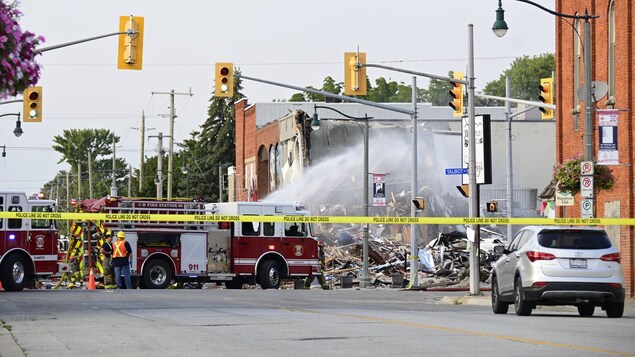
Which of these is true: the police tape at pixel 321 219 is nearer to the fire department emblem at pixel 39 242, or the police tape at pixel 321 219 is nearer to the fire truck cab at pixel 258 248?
the fire department emblem at pixel 39 242

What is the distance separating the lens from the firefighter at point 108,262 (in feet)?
123

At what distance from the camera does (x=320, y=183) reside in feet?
237

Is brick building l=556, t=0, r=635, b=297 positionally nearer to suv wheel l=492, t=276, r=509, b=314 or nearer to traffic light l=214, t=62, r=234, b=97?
suv wheel l=492, t=276, r=509, b=314

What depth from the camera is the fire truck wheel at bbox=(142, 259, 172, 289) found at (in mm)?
38438

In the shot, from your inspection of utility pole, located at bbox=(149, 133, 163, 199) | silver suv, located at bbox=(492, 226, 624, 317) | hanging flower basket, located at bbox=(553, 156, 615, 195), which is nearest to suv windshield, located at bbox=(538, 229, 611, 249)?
silver suv, located at bbox=(492, 226, 624, 317)

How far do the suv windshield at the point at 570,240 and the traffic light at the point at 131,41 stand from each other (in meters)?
13.1

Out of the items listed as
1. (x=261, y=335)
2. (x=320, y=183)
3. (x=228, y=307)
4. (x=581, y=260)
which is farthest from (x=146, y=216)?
(x=320, y=183)

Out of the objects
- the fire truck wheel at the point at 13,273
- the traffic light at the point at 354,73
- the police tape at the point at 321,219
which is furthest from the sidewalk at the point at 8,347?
the traffic light at the point at 354,73

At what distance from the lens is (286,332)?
16.5 metres

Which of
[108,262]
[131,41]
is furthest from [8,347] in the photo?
[108,262]

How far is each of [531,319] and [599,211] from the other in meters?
14.0

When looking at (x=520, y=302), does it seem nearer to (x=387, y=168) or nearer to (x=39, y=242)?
(x=39, y=242)

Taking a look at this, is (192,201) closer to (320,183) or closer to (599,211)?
(599,211)

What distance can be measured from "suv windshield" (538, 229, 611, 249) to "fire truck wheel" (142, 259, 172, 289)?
19.7 m
